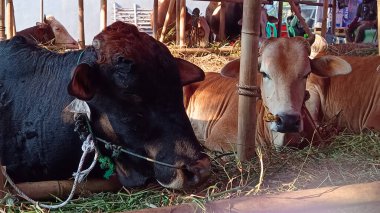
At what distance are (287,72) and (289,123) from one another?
0.45 metres

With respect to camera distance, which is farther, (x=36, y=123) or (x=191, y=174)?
(x=36, y=123)

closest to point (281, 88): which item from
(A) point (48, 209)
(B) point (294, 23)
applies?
(A) point (48, 209)

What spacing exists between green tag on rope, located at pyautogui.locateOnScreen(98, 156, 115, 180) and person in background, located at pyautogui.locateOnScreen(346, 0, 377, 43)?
12833mm

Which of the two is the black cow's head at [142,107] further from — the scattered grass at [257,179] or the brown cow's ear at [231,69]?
the brown cow's ear at [231,69]

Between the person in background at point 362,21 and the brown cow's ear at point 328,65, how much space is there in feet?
35.9

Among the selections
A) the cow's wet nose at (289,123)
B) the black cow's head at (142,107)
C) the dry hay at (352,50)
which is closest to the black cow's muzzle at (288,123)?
the cow's wet nose at (289,123)

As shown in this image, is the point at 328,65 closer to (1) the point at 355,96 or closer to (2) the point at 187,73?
(1) the point at 355,96

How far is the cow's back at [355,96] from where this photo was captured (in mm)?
4504

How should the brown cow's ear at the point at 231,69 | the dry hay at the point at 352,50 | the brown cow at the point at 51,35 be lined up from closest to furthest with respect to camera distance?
the brown cow's ear at the point at 231,69 → the dry hay at the point at 352,50 → the brown cow at the point at 51,35

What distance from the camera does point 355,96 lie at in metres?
4.71

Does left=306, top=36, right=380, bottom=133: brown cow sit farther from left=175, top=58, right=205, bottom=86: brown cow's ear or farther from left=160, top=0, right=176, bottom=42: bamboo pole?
left=160, top=0, right=176, bottom=42: bamboo pole

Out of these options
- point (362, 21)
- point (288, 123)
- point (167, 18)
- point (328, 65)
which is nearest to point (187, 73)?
point (288, 123)

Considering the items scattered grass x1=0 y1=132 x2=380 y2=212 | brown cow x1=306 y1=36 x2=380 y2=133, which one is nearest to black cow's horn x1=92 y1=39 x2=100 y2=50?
scattered grass x1=0 y1=132 x2=380 y2=212

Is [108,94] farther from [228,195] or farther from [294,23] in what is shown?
[294,23]
